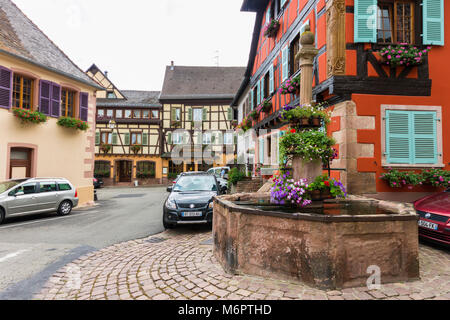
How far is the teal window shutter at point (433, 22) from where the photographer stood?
20.3ft

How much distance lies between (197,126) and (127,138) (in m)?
7.77

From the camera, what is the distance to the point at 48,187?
29.8ft

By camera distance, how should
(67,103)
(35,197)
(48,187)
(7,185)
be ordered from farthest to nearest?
(67,103)
(48,187)
(35,197)
(7,185)

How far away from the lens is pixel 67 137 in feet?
38.7

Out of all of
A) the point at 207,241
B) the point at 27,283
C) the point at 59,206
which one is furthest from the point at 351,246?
the point at 59,206

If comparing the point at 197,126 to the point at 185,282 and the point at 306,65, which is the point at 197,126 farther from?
the point at 185,282

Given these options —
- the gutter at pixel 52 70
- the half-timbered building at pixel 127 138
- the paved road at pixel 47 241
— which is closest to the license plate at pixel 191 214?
the paved road at pixel 47 241

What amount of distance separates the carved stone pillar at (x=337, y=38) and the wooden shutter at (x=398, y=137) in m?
1.68

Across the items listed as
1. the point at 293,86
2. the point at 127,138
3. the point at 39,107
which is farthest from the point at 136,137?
the point at 293,86

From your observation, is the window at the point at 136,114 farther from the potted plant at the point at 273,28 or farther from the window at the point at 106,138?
the potted plant at the point at 273,28

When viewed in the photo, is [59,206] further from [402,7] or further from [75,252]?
[402,7]

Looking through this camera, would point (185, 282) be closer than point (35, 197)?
Yes

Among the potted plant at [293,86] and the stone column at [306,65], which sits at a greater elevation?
the potted plant at [293,86]

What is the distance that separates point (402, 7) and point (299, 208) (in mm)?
6475
